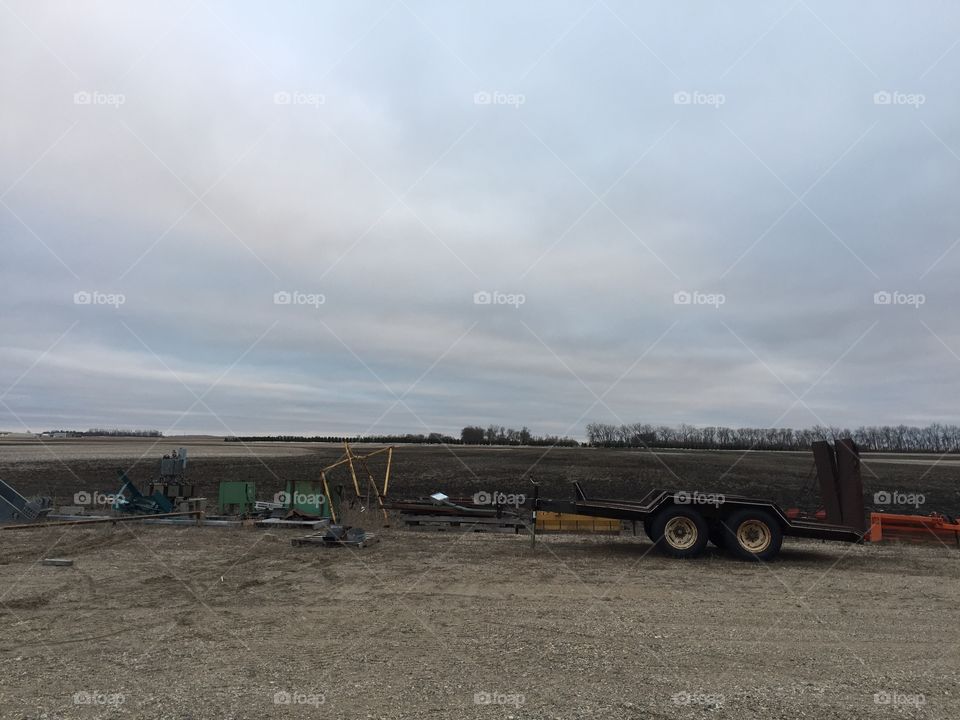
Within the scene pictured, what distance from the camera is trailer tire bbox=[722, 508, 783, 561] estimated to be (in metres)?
11.9

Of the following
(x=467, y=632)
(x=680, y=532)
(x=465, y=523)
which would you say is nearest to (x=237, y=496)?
(x=465, y=523)

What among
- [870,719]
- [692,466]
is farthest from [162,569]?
[692,466]

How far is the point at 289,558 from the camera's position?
455 inches

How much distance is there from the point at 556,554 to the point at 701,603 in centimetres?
423

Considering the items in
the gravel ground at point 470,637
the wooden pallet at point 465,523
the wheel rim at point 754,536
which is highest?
the wheel rim at point 754,536

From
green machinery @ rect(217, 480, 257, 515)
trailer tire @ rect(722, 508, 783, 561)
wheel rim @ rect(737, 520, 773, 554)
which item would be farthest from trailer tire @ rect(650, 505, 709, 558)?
green machinery @ rect(217, 480, 257, 515)

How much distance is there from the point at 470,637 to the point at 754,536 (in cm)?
734

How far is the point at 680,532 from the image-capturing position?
1220cm

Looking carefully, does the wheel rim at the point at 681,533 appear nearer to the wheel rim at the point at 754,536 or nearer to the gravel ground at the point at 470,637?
the gravel ground at the point at 470,637

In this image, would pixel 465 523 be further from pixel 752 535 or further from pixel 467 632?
pixel 467 632

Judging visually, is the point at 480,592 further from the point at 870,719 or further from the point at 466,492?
the point at 466,492

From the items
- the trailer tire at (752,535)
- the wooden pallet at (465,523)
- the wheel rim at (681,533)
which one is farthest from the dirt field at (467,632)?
the wooden pallet at (465,523)

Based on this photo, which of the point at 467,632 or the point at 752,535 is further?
the point at 752,535

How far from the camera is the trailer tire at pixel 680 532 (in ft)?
39.1
